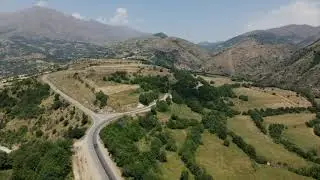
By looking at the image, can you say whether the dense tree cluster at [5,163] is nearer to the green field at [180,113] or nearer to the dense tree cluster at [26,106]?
the dense tree cluster at [26,106]

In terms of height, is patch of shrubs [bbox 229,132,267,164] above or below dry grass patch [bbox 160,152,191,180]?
below

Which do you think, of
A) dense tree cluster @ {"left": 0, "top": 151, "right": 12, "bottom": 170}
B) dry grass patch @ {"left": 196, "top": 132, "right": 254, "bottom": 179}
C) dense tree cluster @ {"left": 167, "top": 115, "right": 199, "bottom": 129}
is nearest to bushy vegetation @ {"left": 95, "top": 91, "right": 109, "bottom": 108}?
dense tree cluster @ {"left": 167, "top": 115, "right": 199, "bottom": 129}

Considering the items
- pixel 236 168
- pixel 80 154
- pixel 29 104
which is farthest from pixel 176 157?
pixel 29 104

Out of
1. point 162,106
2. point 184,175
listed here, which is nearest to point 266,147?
point 162,106

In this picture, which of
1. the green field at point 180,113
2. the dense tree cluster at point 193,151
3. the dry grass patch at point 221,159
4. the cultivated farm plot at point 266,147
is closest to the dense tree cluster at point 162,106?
the green field at point 180,113

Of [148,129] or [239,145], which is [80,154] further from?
[239,145]

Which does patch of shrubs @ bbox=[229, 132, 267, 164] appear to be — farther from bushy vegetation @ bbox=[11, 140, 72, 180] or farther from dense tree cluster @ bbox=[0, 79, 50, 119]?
dense tree cluster @ bbox=[0, 79, 50, 119]
